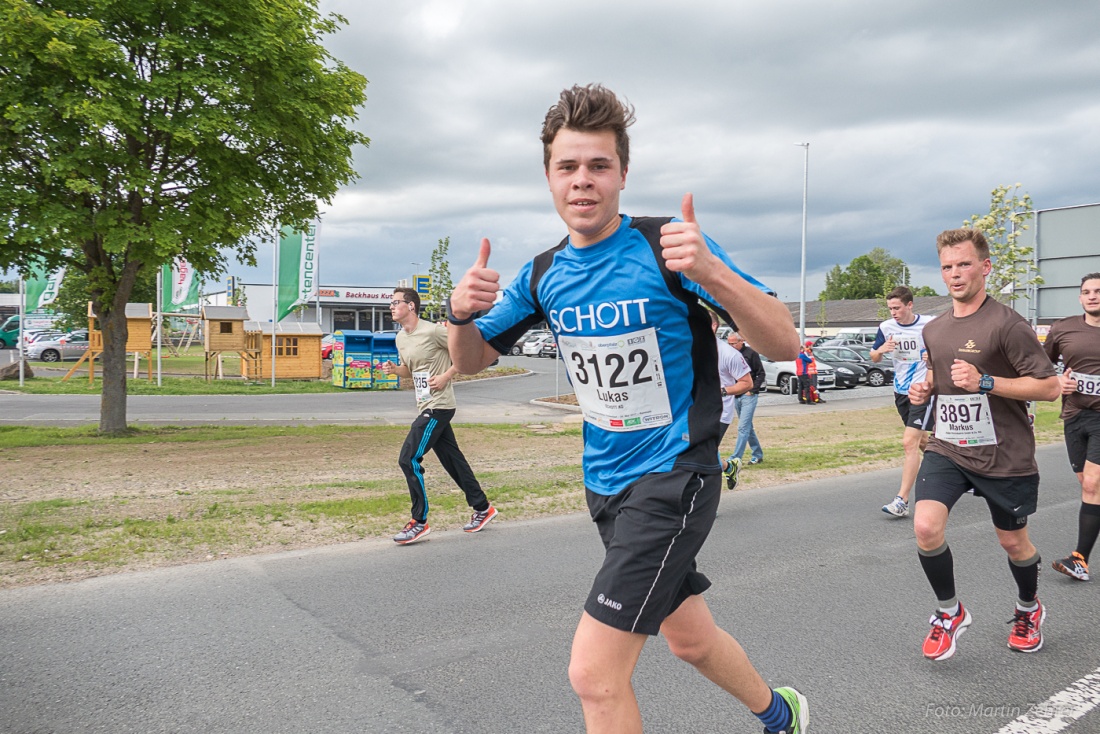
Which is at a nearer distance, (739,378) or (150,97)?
(739,378)

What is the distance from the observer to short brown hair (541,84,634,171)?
2.39 m

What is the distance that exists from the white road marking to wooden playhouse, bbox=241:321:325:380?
28860 mm

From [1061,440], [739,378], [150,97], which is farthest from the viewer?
[1061,440]

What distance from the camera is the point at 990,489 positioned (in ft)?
13.3

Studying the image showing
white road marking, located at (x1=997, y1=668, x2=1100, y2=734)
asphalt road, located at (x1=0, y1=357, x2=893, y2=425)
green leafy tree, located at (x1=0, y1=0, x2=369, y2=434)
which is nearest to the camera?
white road marking, located at (x1=997, y1=668, x2=1100, y2=734)

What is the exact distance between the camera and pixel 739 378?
8.65 metres

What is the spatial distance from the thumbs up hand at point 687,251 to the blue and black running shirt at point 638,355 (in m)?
0.31

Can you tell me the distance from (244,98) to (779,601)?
10.4 metres

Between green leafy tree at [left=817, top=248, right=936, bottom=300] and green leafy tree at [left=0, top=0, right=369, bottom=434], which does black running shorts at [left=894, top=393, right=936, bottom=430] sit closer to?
green leafy tree at [left=0, top=0, right=369, bottom=434]

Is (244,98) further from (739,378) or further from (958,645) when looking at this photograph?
(958,645)

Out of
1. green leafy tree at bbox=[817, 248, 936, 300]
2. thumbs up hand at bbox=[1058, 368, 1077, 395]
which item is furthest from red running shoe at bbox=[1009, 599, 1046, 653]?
green leafy tree at bbox=[817, 248, 936, 300]

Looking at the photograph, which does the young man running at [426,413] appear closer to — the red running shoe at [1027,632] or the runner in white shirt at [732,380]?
the runner in white shirt at [732,380]

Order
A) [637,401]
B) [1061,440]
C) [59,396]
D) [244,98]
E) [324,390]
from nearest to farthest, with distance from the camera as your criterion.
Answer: [637,401] < [244,98] < [1061,440] < [59,396] < [324,390]

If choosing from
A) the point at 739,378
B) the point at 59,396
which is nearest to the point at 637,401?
the point at 739,378
